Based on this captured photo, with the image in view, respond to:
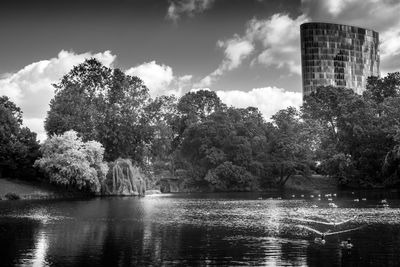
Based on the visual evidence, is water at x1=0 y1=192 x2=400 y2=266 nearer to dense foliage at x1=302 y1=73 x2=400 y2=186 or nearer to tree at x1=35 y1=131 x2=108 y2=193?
tree at x1=35 y1=131 x2=108 y2=193

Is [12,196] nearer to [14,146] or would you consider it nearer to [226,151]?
[14,146]

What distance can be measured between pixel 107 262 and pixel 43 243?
28.4 ft

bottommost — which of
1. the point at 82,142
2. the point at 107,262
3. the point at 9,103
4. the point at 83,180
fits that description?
the point at 107,262

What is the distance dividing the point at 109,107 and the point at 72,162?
2286 centimetres

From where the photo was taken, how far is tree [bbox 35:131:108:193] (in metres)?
93.6

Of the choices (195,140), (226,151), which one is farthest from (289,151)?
(195,140)

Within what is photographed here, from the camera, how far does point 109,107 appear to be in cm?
11419

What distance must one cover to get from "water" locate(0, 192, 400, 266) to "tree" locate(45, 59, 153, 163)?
49539 millimetres

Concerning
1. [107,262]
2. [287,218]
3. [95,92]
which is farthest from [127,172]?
[107,262]

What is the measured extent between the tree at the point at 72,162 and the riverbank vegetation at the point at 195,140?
0.19 meters

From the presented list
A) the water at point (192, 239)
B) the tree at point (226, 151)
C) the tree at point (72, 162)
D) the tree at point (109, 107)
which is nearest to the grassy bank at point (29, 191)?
the tree at point (72, 162)

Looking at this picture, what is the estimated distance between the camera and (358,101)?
133000 millimetres

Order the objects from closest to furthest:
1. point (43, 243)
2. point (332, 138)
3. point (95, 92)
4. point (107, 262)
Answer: point (107, 262) < point (43, 243) < point (95, 92) < point (332, 138)

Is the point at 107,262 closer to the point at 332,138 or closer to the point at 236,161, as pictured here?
the point at 236,161
